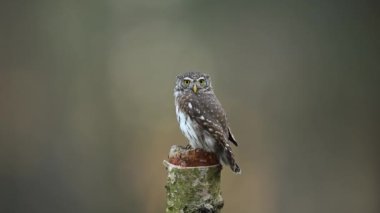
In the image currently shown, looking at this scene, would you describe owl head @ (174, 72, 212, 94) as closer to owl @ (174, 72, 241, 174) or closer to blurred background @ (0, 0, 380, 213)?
owl @ (174, 72, 241, 174)

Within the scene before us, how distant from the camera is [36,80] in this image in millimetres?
2492

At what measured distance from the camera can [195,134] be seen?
5.19ft

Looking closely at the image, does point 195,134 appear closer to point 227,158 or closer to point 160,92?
point 227,158

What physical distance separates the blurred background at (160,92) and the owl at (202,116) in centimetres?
87

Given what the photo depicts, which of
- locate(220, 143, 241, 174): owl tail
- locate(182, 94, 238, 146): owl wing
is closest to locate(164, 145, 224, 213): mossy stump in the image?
locate(220, 143, 241, 174): owl tail

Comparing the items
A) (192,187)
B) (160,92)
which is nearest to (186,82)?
(192,187)

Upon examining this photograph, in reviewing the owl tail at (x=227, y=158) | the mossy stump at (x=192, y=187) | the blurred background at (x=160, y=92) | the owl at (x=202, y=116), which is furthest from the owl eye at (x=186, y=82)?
the blurred background at (x=160, y=92)

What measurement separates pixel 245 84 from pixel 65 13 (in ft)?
3.27

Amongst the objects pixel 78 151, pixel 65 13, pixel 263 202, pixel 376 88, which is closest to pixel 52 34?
pixel 65 13

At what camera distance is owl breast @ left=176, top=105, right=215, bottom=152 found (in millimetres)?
1500

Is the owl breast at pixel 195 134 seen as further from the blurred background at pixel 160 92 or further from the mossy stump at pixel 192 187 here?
the blurred background at pixel 160 92

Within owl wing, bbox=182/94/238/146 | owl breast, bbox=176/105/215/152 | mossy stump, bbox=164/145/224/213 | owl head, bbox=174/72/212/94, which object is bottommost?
mossy stump, bbox=164/145/224/213

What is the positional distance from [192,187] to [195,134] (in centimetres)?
40

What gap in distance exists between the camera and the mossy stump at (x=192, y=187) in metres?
1.20
